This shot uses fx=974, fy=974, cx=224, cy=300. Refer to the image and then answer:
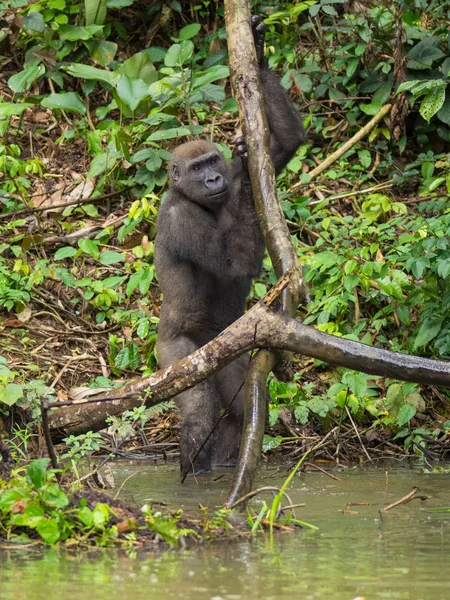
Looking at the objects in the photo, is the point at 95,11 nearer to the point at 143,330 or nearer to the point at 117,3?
the point at 117,3

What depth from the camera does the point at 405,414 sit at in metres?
6.39

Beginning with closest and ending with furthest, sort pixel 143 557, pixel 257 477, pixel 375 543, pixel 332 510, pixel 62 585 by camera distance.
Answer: pixel 62 585 < pixel 143 557 < pixel 375 543 < pixel 332 510 < pixel 257 477

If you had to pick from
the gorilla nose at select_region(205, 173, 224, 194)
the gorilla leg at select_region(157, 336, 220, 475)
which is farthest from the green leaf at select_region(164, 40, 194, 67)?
the gorilla leg at select_region(157, 336, 220, 475)

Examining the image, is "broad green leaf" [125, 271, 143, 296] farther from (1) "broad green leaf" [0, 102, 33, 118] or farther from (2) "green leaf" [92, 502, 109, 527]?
(2) "green leaf" [92, 502, 109, 527]

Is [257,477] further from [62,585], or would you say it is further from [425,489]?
[62,585]

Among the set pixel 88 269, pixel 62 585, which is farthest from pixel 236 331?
pixel 88 269

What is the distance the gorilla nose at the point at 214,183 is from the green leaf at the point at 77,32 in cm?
413

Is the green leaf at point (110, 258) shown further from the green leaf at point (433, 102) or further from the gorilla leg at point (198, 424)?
the green leaf at point (433, 102)

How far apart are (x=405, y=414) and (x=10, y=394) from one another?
255 centimetres

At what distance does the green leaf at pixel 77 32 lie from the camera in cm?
973

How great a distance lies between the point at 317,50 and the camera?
33.3ft

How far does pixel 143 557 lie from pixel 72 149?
272 inches

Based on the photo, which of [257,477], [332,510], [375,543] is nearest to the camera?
[375,543]

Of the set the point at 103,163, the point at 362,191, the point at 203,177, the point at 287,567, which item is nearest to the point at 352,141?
the point at 362,191
